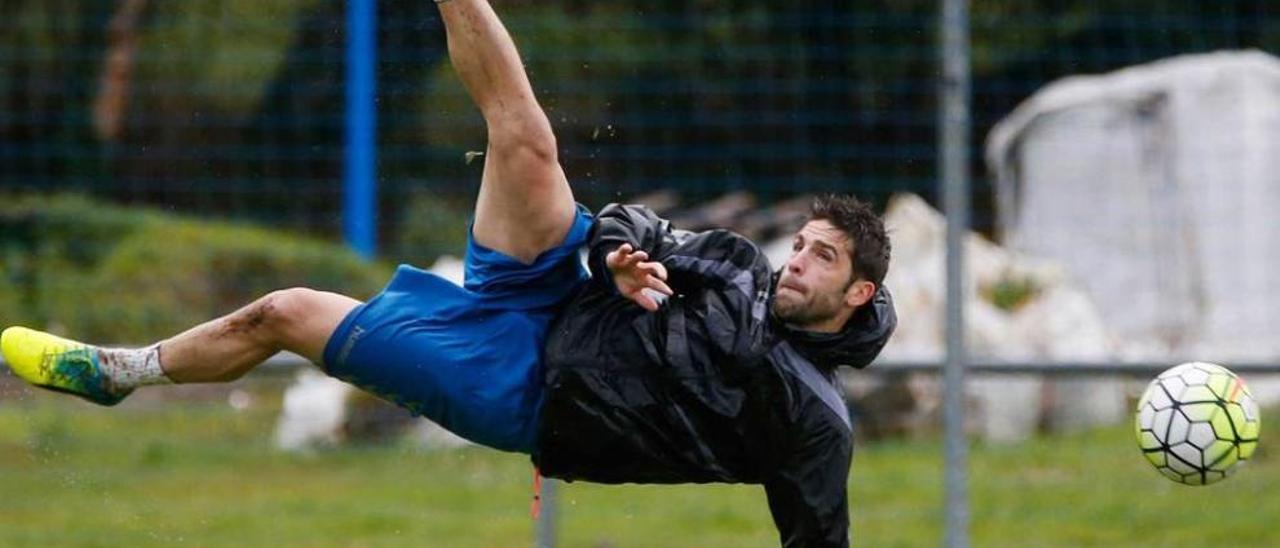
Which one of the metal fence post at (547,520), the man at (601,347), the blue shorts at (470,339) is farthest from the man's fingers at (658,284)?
the metal fence post at (547,520)

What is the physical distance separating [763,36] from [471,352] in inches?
120

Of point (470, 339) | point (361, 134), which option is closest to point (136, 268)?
point (361, 134)

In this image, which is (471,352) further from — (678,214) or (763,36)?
(678,214)

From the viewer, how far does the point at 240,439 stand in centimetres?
998

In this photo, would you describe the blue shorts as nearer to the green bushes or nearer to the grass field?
the grass field

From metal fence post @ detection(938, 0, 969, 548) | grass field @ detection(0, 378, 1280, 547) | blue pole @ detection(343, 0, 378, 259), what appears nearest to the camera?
metal fence post @ detection(938, 0, 969, 548)

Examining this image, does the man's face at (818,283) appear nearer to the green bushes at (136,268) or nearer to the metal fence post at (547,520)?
the metal fence post at (547,520)

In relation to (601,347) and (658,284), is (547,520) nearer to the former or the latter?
(601,347)

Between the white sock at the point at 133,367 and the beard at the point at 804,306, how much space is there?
60.4 inches

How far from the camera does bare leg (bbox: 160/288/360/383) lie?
18.2ft

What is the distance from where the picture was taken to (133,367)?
561 centimetres

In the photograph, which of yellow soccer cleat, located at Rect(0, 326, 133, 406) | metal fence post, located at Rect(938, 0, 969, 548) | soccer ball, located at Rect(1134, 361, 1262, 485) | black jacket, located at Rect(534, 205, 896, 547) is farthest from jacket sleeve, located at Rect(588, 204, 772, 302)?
metal fence post, located at Rect(938, 0, 969, 548)

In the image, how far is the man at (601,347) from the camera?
5.55 m

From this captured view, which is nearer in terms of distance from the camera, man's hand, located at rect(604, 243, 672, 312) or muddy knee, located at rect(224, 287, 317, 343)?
man's hand, located at rect(604, 243, 672, 312)
